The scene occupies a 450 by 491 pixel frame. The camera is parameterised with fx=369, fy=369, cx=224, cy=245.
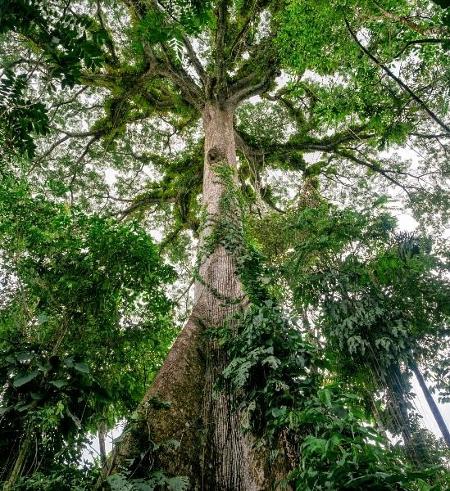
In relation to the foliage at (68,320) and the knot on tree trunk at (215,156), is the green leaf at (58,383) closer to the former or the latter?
the foliage at (68,320)

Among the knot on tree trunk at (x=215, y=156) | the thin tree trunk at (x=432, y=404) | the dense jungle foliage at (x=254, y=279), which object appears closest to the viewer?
the dense jungle foliage at (x=254, y=279)

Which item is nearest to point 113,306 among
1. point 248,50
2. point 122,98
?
point 122,98

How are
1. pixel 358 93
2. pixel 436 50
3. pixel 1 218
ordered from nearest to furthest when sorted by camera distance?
pixel 1 218, pixel 436 50, pixel 358 93

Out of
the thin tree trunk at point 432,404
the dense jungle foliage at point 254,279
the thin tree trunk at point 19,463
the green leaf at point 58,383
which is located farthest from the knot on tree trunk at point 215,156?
the thin tree trunk at point 19,463

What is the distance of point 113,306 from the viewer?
3680mm

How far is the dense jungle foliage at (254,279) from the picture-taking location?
7.16 ft

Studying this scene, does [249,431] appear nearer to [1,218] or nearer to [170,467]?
[170,467]

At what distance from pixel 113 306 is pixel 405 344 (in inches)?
141

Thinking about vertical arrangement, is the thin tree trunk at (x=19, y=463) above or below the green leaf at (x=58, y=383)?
below

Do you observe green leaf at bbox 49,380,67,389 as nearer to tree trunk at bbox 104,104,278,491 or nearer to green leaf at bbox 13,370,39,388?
green leaf at bbox 13,370,39,388

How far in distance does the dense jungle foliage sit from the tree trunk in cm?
10

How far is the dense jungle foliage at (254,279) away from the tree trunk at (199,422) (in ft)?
0.34

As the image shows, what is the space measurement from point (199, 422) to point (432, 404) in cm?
310

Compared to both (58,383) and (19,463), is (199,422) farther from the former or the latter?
(19,463)
